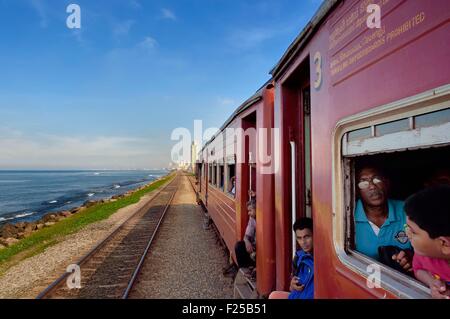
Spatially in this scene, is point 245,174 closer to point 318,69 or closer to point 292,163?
point 292,163

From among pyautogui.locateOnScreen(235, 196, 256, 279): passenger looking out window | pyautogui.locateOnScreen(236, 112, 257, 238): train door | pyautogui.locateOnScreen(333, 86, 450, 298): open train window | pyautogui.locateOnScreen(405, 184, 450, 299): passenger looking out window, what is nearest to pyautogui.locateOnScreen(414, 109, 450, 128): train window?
pyautogui.locateOnScreen(333, 86, 450, 298): open train window

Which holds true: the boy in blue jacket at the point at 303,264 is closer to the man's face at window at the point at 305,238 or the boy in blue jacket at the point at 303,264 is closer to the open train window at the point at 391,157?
the man's face at window at the point at 305,238

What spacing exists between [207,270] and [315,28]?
18.7ft

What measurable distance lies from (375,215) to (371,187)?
0.63ft

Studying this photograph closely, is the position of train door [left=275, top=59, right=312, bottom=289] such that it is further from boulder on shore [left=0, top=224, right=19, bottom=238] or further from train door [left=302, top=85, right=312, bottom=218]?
boulder on shore [left=0, top=224, right=19, bottom=238]

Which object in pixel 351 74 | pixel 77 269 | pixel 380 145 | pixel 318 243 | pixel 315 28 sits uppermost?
pixel 315 28

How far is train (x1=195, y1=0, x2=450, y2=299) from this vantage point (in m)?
1.38

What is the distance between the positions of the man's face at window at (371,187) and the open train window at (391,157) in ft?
0.10

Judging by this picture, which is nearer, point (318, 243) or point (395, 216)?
point (395, 216)

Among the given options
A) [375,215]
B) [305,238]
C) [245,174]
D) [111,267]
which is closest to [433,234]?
[375,215]
